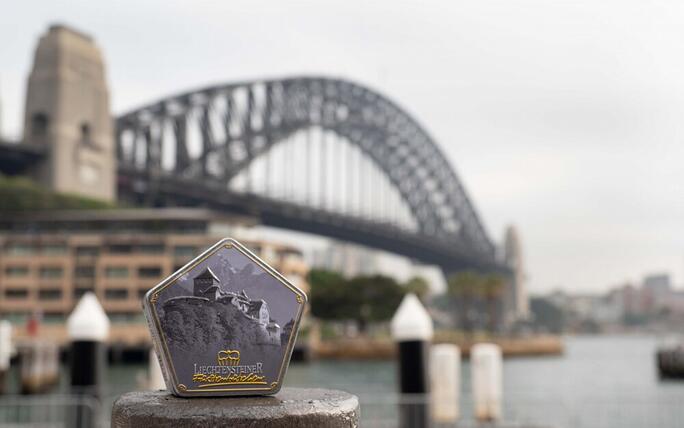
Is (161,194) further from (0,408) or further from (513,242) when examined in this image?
(513,242)

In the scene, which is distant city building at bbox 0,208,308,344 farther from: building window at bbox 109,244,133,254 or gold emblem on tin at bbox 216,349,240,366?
gold emblem on tin at bbox 216,349,240,366

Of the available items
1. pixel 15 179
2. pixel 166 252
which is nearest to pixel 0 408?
pixel 166 252

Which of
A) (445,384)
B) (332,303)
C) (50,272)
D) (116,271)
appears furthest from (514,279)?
(445,384)

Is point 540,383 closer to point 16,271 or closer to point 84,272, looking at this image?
point 84,272

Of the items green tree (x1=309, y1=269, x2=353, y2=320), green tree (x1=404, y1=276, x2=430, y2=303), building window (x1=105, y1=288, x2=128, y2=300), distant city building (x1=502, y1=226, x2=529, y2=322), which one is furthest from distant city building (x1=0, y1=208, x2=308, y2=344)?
distant city building (x1=502, y1=226, x2=529, y2=322)

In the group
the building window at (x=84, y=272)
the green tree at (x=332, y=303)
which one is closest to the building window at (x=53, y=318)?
the building window at (x=84, y=272)

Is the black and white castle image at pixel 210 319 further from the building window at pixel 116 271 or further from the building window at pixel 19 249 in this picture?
the building window at pixel 19 249
